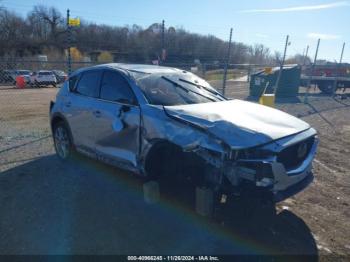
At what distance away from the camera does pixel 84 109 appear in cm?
489

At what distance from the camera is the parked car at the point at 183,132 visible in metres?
3.09

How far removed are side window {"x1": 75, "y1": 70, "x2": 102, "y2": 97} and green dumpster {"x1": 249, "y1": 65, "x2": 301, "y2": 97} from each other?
563 inches

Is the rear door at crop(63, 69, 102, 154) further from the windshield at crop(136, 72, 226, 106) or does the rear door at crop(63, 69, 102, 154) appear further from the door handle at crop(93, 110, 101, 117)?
the windshield at crop(136, 72, 226, 106)

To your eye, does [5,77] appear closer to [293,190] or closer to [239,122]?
[239,122]

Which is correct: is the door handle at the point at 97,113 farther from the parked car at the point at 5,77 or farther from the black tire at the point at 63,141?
the parked car at the point at 5,77

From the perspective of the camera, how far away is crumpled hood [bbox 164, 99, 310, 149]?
3141 millimetres

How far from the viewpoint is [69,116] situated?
530 cm

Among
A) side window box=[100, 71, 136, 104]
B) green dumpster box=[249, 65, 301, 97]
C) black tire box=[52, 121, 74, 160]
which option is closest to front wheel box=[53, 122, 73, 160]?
black tire box=[52, 121, 74, 160]

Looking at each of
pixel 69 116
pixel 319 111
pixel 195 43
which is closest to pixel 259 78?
pixel 319 111

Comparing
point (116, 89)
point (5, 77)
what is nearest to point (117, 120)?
point (116, 89)

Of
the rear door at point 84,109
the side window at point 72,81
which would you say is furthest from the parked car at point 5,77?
the rear door at point 84,109

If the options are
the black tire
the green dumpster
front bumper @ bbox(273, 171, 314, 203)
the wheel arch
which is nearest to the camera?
front bumper @ bbox(273, 171, 314, 203)

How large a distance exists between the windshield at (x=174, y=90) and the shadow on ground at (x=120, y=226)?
4.50 feet

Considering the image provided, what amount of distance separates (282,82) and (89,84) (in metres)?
15.2
